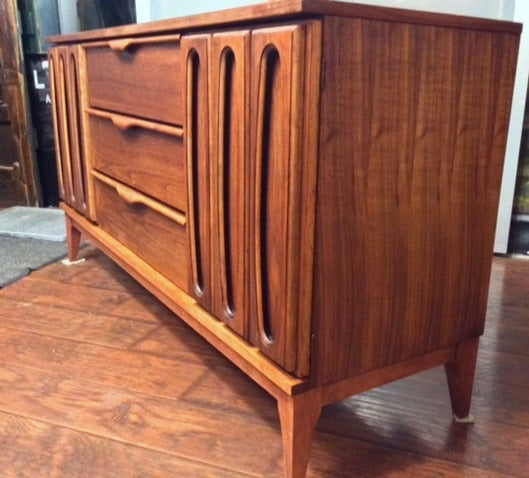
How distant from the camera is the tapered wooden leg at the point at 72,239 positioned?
1.67 m

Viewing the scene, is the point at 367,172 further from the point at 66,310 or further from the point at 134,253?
the point at 66,310

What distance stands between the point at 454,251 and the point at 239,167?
0.33m

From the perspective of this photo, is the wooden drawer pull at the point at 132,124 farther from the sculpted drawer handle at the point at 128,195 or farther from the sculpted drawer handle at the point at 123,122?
the sculpted drawer handle at the point at 128,195

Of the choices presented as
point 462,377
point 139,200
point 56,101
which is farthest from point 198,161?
point 56,101

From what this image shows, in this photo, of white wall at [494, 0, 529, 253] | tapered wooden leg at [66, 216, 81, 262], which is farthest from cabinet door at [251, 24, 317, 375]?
white wall at [494, 0, 529, 253]

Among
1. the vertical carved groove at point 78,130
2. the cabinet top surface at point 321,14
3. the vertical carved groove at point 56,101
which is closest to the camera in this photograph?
the cabinet top surface at point 321,14

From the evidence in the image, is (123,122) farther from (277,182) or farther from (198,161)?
(277,182)

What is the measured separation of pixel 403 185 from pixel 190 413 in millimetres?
545

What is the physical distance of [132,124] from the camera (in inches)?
43.7

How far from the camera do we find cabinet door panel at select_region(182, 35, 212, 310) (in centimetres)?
84

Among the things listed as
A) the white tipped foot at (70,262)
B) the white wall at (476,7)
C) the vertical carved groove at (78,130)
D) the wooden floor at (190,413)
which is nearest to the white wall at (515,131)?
the white wall at (476,7)

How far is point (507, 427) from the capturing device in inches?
37.4

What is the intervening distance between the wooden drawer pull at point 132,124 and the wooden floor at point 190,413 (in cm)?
47

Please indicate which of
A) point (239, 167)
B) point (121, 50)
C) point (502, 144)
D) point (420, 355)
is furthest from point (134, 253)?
point (502, 144)
